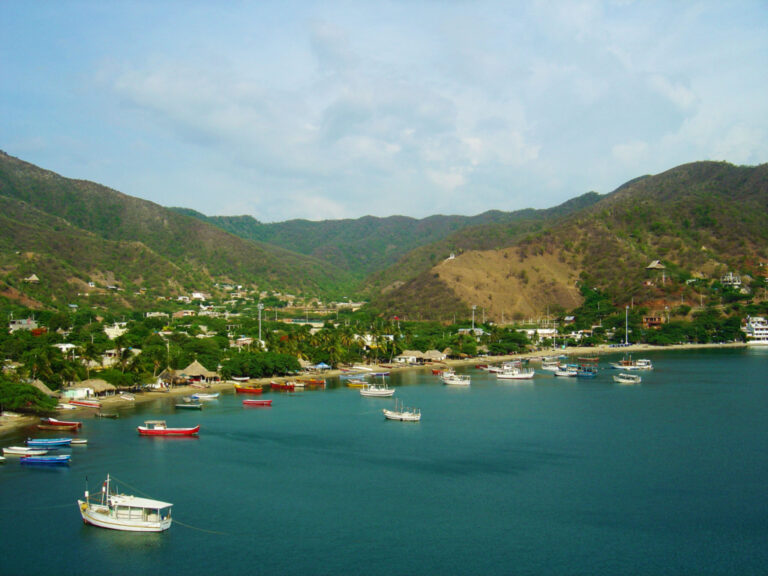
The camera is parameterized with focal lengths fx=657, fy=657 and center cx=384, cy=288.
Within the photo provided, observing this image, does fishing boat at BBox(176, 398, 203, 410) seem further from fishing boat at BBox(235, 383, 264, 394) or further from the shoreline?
fishing boat at BBox(235, 383, 264, 394)

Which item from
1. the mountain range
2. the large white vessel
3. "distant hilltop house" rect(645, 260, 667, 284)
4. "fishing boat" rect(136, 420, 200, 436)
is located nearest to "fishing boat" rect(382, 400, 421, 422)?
"fishing boat" rect(136, 420, 200, 436)

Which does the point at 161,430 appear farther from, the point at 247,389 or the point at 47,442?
the point at 247,389

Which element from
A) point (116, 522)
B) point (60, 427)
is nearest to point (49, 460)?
point (60, 427)

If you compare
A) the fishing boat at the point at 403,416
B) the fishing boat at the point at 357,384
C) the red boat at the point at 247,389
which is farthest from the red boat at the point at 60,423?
the fishing boat at the point at 357,384

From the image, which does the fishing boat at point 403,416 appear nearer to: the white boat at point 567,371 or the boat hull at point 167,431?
the boat hull at point 167,431

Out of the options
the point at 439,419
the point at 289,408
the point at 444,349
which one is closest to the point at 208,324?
the point at 444,349

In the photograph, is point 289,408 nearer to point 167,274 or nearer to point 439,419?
point 439,419

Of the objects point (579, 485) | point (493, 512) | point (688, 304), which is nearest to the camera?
point (493, 512)
